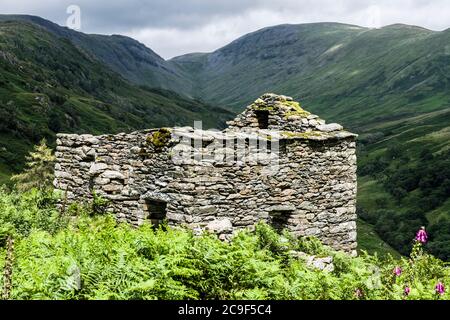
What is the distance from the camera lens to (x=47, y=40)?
640 feet

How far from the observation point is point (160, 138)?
12188 mm

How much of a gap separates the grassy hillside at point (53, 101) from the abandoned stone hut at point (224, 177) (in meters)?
41.8

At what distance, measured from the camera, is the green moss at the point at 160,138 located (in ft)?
39.6

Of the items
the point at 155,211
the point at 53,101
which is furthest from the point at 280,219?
the point at 53,101

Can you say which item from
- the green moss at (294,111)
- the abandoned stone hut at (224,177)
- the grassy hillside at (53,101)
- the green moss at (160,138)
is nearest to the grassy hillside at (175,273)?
the abandoned stone hut at (224,177)

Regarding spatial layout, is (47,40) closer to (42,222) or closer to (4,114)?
(4,114)

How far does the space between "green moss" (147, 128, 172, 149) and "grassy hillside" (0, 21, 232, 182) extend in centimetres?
4388

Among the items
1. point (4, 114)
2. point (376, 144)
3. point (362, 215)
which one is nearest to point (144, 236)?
point (4, 114)

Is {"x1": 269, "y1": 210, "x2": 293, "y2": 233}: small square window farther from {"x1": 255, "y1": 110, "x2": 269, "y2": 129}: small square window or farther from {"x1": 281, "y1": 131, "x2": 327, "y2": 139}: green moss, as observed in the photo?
{"x1": 255, "y1": 110, "x2": 269, "y2": 129}: small square window

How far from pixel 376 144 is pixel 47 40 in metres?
137

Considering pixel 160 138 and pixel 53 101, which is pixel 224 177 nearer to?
pixel 160 138

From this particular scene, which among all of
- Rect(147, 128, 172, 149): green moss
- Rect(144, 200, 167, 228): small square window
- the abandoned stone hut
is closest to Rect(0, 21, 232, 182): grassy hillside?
the abandoned stone hut

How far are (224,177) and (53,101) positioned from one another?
106m

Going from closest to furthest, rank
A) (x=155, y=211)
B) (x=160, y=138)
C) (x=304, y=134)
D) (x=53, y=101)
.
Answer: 1. (x=160, y=138)
2. (x=155, y=211)
3. (x=304, y=134)
4. (x=53, y=101)
